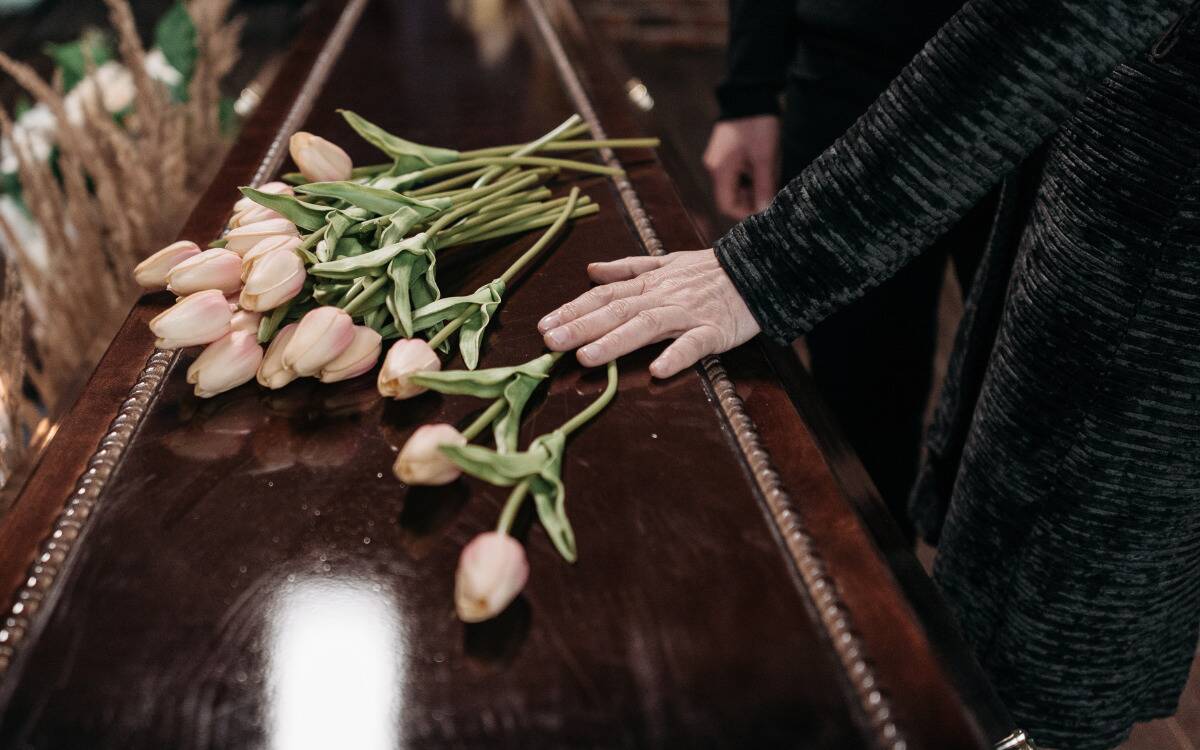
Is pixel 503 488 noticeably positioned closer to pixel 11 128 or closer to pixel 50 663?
pixel 50 663

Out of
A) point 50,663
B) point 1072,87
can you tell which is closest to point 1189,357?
point 1072,87

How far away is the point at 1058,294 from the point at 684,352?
344 millimetres

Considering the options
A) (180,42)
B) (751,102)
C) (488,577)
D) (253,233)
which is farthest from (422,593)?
(180,42)

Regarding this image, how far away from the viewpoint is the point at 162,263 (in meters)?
0.83

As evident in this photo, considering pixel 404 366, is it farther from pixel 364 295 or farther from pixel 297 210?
pixel 297 210

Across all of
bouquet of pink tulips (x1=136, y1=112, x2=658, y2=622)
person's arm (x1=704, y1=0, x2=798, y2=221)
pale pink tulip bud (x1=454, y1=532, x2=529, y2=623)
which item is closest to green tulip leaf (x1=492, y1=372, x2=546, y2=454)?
bouquet of pink tulips (x1=136, y1=112, x2=658, y2=622)

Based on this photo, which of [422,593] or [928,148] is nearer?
[422,593]

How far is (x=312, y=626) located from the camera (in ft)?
1.83

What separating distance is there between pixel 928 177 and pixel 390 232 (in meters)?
0.44

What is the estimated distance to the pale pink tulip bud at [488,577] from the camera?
0.54m

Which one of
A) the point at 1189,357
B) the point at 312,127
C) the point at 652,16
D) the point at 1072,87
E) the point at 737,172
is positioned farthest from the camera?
the point at 652,16

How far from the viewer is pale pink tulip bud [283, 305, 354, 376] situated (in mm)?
703

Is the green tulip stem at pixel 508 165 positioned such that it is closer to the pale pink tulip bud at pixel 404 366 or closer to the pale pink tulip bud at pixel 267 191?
the pale pink tulip bud at pixel 267 191

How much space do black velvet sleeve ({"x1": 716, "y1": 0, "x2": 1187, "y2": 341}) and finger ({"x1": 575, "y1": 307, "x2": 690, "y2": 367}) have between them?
6cm
